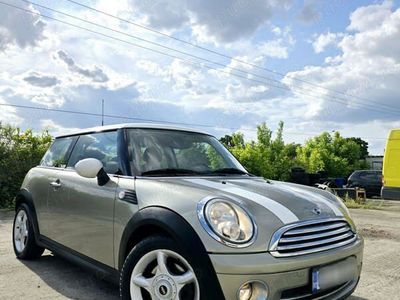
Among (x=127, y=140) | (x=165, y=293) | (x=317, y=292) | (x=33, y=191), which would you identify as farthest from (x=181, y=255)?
(x=33, y=191)

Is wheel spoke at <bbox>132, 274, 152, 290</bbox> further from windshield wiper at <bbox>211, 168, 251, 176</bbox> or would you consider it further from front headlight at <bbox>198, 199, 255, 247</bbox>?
windshield wiper at <bbox>211, 168, 251, 176</bbox>

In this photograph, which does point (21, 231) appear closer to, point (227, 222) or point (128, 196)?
point (128, 196)

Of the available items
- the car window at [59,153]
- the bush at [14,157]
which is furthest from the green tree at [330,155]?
the car window at [59,153]

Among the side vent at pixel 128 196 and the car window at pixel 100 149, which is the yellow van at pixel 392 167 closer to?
the car window at pixel 100 149

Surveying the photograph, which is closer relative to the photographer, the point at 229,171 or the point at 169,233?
the point at 169,233

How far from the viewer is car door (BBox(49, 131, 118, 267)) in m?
3.40

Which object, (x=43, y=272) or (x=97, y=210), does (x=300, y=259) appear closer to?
(x=97, y=210)

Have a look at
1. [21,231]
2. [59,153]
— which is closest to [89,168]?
[59,153]

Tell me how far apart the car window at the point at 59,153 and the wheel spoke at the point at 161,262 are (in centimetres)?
222

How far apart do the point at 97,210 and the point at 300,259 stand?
1.79 meters

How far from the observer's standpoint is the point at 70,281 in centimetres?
427

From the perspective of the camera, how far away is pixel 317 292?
2.68 metres

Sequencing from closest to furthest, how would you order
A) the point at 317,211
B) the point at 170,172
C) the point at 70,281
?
the point at 317,211
the point at 170,172
the point at 70,281

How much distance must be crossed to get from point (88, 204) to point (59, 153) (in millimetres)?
1518
